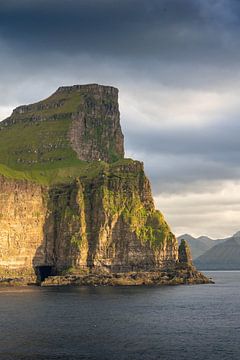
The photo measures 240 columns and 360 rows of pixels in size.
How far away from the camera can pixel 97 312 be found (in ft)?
589

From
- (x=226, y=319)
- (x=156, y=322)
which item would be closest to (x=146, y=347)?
(x=156, y=322)

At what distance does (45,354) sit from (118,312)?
222 feet

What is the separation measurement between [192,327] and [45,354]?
50817 mm

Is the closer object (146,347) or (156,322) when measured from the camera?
(146,347)

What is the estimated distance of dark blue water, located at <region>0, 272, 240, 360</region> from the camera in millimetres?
114375

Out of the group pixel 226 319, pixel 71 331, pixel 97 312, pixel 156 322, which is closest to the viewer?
pixel 71 331

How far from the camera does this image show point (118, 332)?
140m

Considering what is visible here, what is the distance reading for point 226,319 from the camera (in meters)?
168

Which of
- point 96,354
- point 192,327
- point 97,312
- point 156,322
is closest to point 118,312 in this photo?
point 97,312

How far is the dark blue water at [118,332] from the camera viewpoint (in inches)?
4503

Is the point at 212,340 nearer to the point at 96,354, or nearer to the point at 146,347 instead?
the point at 146,347

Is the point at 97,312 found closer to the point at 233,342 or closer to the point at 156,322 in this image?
the point at 156,322

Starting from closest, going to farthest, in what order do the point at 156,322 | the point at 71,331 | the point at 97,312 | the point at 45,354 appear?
the point at 45,354 → the point at 71,331 → the point at 156,322 → the point at 97,312

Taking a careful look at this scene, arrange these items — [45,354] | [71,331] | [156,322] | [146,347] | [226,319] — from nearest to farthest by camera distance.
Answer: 1. [45,354]
2. [146,347]
3. [71,331]
4. [156,322]
5. [226,319]
